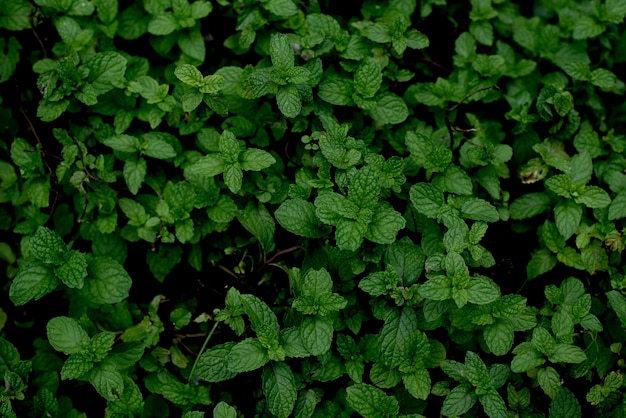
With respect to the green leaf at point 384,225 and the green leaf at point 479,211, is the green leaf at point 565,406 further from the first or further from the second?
the green leaf at point 384,225

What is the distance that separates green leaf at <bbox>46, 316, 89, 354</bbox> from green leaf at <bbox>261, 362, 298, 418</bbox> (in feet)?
2.45

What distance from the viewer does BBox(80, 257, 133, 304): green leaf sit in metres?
2.47

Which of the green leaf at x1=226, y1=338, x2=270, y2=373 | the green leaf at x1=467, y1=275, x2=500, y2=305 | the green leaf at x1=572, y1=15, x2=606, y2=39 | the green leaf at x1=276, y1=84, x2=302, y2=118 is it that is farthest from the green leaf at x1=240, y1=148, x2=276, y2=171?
the green leaf at x1=572, y1=15, x2=606, y2=39

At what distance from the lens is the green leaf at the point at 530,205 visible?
276 centimetres

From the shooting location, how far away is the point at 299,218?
245 centimetres

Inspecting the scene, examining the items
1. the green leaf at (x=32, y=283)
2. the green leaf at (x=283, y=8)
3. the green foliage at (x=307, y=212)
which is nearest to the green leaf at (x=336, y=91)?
the green foliage at (x=307, y=212)

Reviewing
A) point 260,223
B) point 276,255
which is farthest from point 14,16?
point 276,255

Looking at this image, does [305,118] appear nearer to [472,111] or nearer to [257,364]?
[472,111]

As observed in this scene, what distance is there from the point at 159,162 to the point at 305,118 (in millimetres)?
730

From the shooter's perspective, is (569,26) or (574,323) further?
(569,26)

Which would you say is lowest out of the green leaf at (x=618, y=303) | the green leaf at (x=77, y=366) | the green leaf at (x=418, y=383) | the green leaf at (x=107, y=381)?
the green leaf at (x=418, y=383)

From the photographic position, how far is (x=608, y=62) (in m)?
3.20

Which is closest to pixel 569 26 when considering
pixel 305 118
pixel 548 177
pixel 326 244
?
pixel 548 177

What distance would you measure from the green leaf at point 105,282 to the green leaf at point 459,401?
4.46 ft
